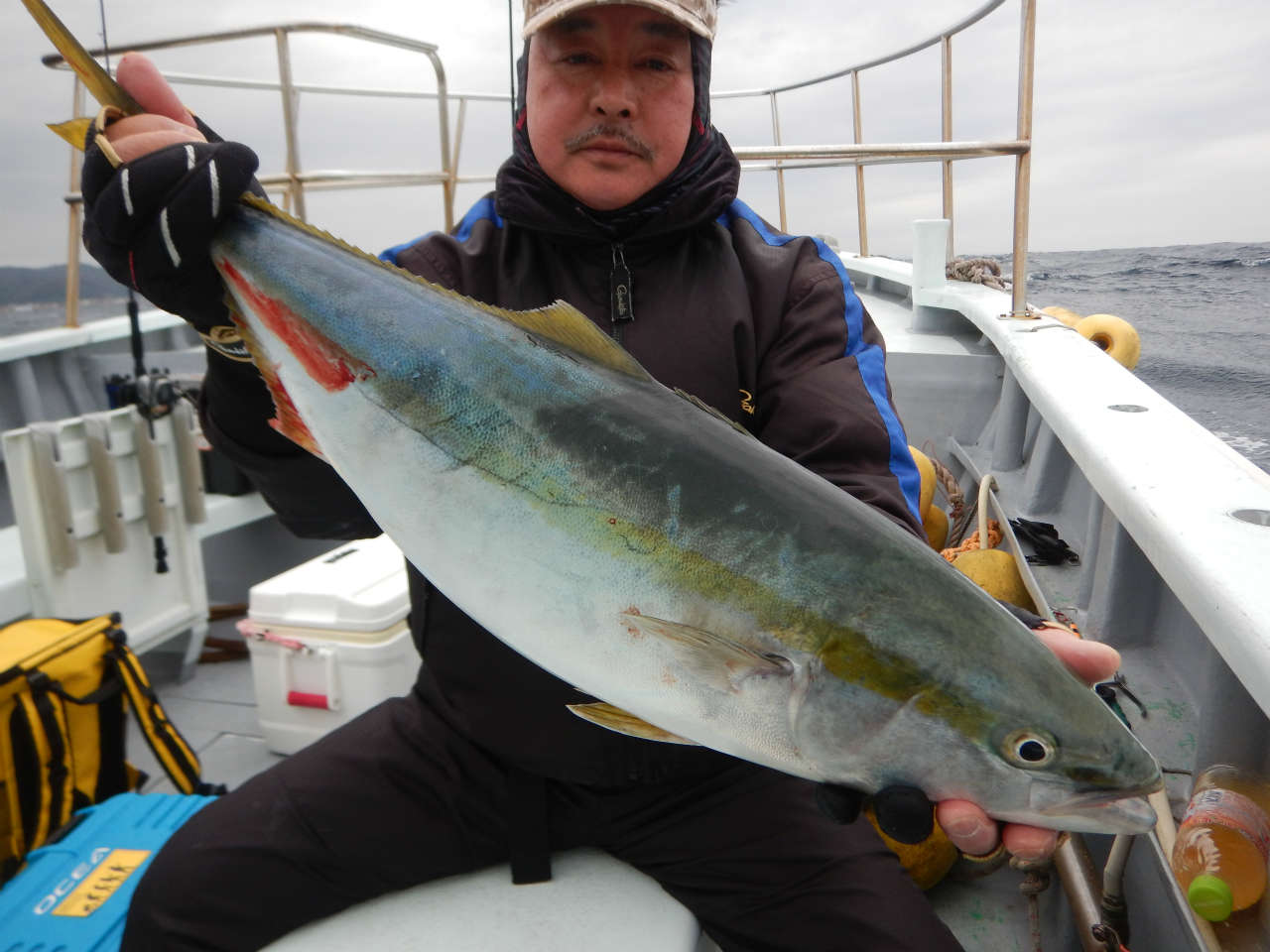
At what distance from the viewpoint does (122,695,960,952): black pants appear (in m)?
1.66

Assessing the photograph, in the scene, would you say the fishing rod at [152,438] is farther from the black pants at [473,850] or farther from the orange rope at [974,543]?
the orange rope at [974,543]

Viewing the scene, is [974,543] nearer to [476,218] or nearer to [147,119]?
[476,218]

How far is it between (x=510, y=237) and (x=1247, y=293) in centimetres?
600

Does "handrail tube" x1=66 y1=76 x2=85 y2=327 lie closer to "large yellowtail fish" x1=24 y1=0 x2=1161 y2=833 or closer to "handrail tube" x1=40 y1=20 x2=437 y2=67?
"handrail tube" x1=40 y1=20 x2=437 y2=67

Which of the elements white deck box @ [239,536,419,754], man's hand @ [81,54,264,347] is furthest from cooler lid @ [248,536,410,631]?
man's hand @ [81,54,264,347]

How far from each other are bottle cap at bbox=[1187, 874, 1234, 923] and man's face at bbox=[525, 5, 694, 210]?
174 centimetres

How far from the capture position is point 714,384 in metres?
1.84

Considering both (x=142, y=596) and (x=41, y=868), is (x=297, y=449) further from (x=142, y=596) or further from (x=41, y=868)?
(x=142, y=596)

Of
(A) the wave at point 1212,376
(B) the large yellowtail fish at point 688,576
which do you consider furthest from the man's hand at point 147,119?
(A) the wave at point 1212,376

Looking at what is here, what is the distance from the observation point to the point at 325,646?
3.08m

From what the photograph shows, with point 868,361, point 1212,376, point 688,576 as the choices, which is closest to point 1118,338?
point 1212,376

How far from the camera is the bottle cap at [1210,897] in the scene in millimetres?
1528

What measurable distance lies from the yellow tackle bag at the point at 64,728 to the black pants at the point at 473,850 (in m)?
0.92

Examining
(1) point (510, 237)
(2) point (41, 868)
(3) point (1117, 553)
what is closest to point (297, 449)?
(1) point (510, 237)
